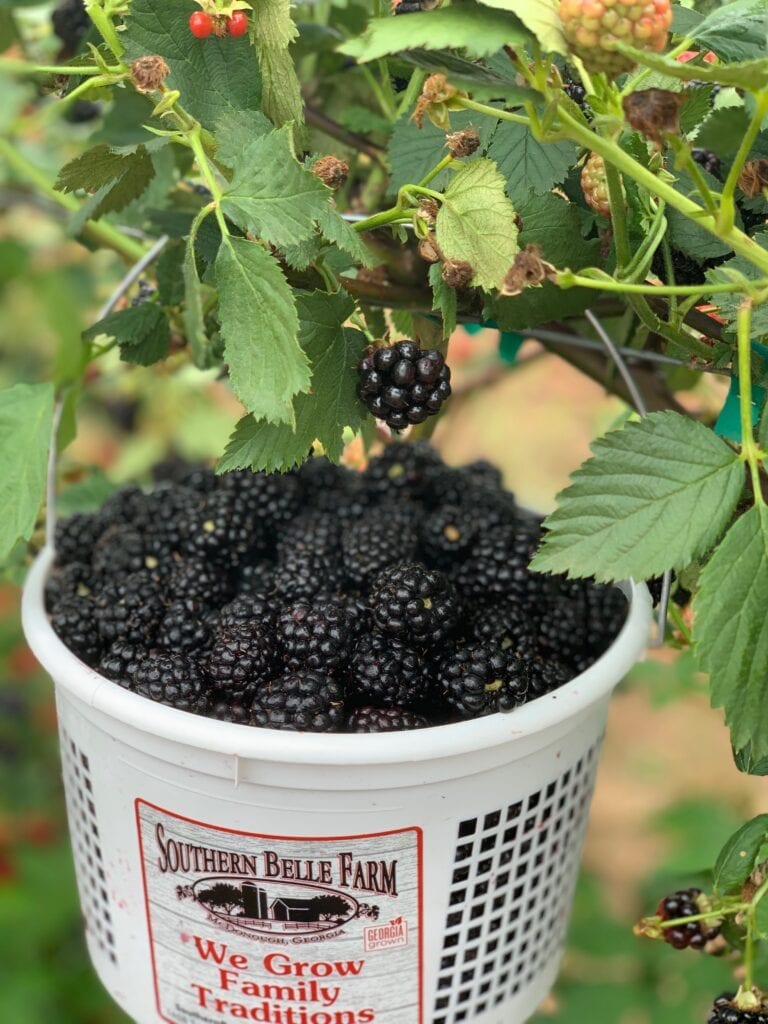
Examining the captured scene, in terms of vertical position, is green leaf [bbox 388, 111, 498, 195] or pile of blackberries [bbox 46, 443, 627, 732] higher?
green leaf [bbox 388, 111, 498, 195]

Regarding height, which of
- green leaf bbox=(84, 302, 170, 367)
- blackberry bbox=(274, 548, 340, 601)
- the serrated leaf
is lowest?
blackberry bbox=(274, 548, 340, 601)

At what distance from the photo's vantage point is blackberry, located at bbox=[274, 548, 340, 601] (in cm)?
84

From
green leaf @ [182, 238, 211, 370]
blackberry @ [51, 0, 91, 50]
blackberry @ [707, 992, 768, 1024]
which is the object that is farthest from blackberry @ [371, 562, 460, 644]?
blackberry @ [51, 0, 91, 50]

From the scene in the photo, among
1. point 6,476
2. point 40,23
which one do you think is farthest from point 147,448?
point 6,476

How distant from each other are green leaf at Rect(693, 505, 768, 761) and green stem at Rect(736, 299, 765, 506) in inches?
1.0

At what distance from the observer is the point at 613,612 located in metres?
0.87

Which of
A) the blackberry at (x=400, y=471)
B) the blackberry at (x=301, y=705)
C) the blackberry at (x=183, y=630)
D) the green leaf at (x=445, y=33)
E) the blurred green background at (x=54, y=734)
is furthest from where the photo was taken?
the blurred green background at (x=54, y=734)

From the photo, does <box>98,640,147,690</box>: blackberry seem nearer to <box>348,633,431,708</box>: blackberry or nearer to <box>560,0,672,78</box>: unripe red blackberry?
<box>348,633,431,708</box>: blackberry

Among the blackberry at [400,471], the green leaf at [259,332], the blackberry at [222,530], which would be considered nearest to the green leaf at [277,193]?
the green leaf at [259,332]

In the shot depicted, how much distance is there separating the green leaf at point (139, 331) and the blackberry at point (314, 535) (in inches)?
7.4

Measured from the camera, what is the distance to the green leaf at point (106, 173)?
2.22ft

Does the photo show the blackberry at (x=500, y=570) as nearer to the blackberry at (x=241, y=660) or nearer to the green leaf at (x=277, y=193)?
the blackberry at (x=241, y=660)

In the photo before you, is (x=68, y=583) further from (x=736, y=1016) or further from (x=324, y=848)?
(x=736, y=1016)

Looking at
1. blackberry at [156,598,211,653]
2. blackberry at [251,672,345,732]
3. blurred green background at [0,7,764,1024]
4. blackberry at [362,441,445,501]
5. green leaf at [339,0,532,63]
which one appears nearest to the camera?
green leaf at [339,0,532,63]
